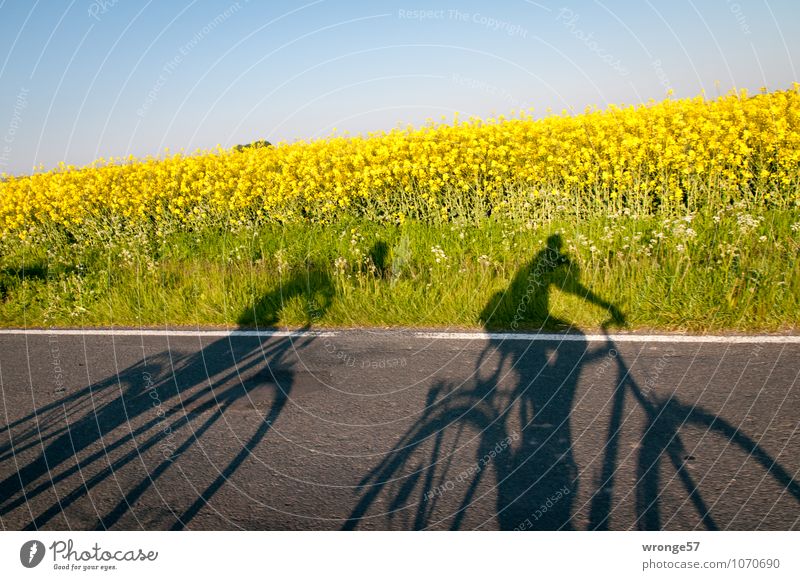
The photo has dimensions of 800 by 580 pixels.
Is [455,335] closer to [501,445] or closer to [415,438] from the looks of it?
[415,438]

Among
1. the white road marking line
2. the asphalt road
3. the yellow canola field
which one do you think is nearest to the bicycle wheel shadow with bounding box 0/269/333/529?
the asphalt road

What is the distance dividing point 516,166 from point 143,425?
7341 millimetres

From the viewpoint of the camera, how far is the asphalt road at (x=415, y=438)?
3.13 metres

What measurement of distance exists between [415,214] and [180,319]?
14.4 ft

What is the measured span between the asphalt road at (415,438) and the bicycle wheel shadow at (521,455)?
0.01 metres

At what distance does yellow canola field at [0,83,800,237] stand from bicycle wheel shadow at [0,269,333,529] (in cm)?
492

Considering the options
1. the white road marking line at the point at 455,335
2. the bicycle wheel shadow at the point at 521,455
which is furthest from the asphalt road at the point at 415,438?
the white road marking line at the point at 455,335

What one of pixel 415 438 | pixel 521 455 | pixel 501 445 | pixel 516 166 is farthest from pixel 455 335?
pixel 516 166

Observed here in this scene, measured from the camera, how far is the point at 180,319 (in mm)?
7375

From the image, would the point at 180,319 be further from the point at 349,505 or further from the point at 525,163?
the point at 525,163

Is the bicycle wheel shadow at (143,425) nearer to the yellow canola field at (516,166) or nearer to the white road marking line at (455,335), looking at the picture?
the white road marking line at (455,335)

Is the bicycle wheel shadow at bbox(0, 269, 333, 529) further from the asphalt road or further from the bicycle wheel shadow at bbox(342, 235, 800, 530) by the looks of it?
the bicycle wheel shadow at bbox(342, 235, 800, 530)

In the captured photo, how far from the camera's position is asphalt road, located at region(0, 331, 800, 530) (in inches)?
123
